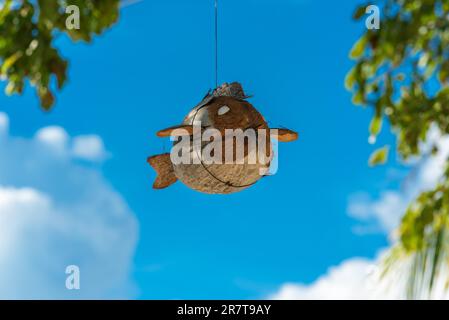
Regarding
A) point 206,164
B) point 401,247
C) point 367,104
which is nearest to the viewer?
point 367,104

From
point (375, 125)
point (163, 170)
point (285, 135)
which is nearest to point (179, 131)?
point (163, 170)

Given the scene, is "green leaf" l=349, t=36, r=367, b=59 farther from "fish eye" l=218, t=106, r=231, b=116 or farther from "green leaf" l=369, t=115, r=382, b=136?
"fish eye" l=218, t=106, r=231, b=116

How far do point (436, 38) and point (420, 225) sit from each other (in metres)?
1.01

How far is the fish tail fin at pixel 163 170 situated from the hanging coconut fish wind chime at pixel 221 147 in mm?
162

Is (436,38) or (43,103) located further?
(436,38)

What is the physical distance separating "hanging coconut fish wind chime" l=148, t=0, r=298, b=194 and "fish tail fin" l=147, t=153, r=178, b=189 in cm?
16

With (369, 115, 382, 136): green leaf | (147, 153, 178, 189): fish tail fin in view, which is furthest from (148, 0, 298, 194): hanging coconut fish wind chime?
(369, 115, 382, 136): green leaf

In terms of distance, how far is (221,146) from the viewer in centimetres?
371

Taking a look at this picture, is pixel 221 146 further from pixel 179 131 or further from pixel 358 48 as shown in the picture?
pixel 358 48

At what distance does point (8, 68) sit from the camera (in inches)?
106

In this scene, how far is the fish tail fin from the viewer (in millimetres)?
4172

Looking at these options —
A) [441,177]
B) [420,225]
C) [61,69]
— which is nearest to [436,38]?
[441,177]
